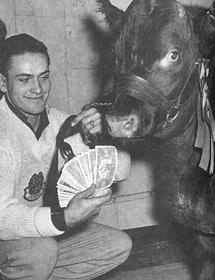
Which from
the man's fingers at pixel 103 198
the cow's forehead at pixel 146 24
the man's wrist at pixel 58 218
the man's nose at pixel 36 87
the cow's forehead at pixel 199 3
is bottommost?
the man's wrist at pixel 58 218

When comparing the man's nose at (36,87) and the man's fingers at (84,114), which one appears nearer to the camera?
the man's nose at (36,87)

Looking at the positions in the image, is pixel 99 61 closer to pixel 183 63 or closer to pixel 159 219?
pixel 183 63

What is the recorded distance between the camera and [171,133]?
1637 millimetres

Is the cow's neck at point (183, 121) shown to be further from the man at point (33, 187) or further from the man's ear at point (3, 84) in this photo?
the man's ear at point (3, 84)

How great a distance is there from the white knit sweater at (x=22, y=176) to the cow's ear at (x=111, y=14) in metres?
0.31

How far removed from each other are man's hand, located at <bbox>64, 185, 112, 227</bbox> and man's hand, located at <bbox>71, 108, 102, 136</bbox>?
0.17 meters

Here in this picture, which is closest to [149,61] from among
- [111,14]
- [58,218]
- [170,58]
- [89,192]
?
[170,58]

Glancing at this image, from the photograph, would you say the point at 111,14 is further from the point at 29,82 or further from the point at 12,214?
the point at 12,214

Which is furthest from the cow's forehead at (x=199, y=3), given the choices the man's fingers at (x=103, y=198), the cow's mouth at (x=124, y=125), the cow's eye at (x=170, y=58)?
the man's fingers at (x=103, y=198)

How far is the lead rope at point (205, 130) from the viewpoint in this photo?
65.9 inches

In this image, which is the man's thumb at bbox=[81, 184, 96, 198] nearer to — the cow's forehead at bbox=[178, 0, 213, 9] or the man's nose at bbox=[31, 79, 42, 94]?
the man's nose at bbox=[31, 79, 42, 94]

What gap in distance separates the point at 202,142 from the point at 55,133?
0.52 meters

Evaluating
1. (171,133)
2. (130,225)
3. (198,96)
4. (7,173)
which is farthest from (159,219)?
(7,173)

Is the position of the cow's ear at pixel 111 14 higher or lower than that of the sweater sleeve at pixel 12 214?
higher
